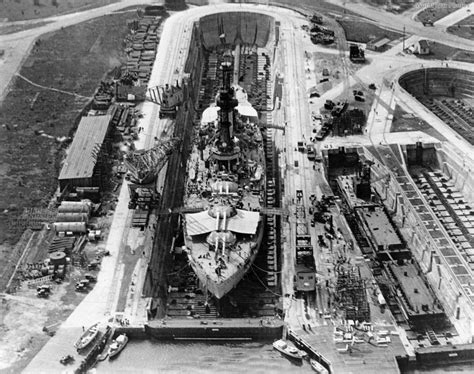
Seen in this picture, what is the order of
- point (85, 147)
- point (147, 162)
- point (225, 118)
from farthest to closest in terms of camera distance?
1. point (85, 147)
2. point (147, 162)
3. point (225, 118)

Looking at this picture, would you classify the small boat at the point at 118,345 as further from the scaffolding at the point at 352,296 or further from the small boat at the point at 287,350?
the scaffolding at the point at 352,296

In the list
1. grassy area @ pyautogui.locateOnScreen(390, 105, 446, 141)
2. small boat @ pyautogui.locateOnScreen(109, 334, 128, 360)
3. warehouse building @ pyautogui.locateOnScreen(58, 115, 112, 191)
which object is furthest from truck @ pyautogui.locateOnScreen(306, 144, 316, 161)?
small boat @ pyautogui.locateOnScreen(109, 334, 128, 360)

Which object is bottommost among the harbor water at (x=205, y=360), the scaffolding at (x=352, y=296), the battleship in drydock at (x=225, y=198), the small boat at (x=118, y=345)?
the harbor water at (x=205, y=360)

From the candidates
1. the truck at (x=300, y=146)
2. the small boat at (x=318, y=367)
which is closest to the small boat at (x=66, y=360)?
the small boat at (x=318, y=367)

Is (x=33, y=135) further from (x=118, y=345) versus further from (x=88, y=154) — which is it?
(x=118, y=345)

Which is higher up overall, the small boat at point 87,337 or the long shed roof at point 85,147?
the long shed roof at point 85,147

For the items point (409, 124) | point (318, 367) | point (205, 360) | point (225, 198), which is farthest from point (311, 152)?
point (318, 367)
